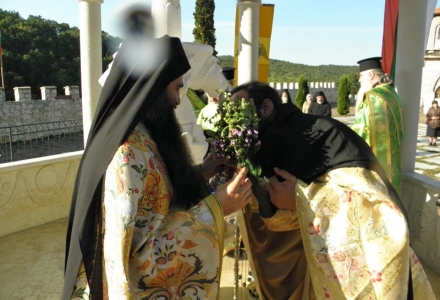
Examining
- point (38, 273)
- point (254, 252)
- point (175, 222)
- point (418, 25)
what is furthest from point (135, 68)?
point (418, 25)

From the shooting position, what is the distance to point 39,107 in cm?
2327

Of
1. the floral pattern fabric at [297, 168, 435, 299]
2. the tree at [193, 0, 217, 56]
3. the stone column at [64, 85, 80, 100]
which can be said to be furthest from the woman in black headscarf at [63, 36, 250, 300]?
the stone column at [64, 85, 80, 100]

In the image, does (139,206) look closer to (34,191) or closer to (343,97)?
(34,191)

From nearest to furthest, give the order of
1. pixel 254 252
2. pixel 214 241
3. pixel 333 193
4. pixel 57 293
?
pixel 214 241
pixel 333 193
pixel 254 252
pixel 57 293

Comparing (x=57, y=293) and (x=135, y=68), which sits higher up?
(x=135, y=68)

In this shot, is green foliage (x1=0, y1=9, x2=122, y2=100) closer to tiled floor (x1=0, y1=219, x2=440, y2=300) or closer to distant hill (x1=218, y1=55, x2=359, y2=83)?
tiled floor (x1=0, y1=219, x2=440, y2=300)

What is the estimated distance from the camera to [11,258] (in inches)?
167

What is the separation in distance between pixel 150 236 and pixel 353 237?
1128mm

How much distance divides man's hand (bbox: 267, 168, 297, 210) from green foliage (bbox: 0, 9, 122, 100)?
103ft

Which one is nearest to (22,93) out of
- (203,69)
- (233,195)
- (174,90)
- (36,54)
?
(36,54)

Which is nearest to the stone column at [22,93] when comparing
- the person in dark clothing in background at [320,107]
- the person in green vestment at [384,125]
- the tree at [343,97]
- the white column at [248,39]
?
the person in dark clothing in background at [320,107]

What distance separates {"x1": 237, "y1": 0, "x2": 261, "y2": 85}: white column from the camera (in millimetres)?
6832

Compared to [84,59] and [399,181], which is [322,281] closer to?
[399,181]

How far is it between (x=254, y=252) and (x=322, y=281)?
727 millimetres
